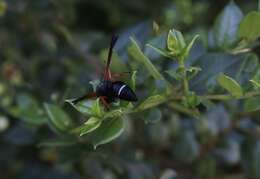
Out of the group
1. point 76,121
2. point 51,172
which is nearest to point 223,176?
point 51,172

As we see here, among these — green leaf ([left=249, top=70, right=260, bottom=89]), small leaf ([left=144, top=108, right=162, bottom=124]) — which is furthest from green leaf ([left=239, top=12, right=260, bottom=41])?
small leaf ([left=144, top=108, right=162, bottom=124])

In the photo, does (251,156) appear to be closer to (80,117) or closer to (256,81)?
(80,117)

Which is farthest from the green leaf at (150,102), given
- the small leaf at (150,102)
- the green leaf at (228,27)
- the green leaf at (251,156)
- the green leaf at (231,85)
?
the green leaf at (251,156)

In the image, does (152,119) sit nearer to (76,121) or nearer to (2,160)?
(76,121)

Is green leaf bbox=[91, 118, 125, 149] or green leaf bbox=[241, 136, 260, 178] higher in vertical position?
green leaf bbox=[91, 118, 125, 149]

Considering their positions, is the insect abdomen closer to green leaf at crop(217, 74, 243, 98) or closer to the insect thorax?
the insect thorax

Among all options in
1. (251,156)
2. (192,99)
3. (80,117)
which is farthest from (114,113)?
(251,156)
